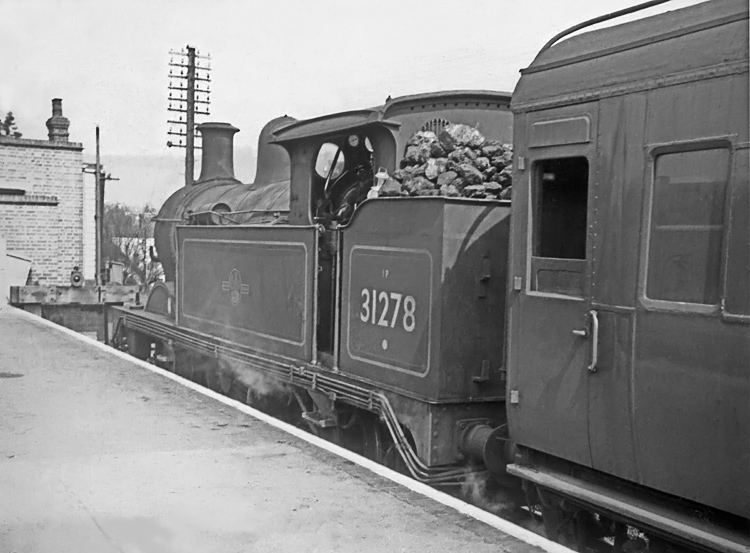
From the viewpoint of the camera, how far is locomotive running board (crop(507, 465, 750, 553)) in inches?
117

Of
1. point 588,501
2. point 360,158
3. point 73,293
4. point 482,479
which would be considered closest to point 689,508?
point 588,501

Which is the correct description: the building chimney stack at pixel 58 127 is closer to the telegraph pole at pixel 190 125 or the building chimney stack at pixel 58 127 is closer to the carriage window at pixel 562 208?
the telegraph pole at pixel 190 125

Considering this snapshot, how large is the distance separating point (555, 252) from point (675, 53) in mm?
1062

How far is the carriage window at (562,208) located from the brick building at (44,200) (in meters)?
10.4

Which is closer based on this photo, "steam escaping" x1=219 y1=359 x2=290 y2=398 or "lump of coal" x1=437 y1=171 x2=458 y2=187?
"lump of coal" x1=437 y1=171 x2=458 y2=187

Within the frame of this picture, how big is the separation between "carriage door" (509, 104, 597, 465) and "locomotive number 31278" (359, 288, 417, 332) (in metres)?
1.04

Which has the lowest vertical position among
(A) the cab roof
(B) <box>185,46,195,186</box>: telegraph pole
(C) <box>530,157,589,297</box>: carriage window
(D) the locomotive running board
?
(D) the locomotive running board


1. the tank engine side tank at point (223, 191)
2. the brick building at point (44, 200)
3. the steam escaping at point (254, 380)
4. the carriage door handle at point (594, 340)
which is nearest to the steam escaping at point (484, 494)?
the carriage door handle at point (594, 340)

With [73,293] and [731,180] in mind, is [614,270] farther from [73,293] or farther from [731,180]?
[73,293]

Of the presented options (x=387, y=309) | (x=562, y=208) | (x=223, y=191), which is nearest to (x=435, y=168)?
(x=387, y=309)

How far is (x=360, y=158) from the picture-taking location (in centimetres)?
657

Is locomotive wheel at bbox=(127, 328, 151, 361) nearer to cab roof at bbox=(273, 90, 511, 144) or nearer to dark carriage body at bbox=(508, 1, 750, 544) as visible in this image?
cab roof at bbox=(273, 90, 511, 144)

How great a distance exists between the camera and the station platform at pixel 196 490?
3559 mm

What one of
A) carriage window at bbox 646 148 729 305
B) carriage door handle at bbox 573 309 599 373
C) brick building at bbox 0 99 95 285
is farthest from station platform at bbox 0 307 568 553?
brick building at bbox 0 99 95 285
